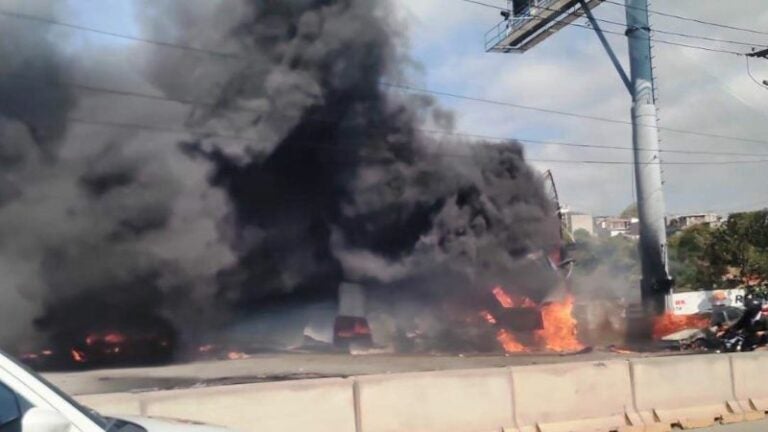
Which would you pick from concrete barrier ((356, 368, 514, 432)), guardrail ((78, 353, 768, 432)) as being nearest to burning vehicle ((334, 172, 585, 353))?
guardrail ((78, 353, 768, 432))

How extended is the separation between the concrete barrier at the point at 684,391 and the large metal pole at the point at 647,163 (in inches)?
941

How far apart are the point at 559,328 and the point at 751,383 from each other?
21589 millimetres

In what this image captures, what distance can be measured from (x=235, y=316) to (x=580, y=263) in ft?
63.3

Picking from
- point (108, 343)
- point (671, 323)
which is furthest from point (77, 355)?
point (671, 323)

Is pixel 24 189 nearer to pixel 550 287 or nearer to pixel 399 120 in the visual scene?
pixel 399 120

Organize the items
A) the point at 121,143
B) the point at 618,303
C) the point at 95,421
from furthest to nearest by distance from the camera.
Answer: the point at 618,303
the point at 121,143
the point at 95,421

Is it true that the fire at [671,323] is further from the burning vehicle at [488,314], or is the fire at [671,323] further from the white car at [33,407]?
the white car at [33,407]

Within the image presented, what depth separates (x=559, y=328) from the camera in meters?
32.0

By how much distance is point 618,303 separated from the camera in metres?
37.0

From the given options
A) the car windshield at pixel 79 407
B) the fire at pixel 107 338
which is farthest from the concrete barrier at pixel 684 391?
the fire at pixel 107 338

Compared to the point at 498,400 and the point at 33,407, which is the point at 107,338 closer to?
the point at 498,400

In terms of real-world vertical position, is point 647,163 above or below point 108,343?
above

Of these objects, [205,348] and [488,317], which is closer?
[205,348]

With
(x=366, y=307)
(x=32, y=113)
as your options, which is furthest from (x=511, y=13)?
(x=32, y=113)
